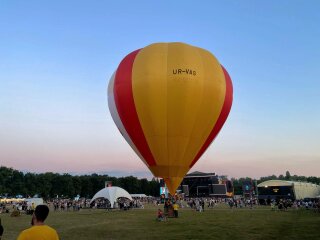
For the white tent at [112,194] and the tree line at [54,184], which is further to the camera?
the tree line at [54,184]

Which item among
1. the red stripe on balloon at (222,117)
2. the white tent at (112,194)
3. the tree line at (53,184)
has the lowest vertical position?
the white tent at (112,194)

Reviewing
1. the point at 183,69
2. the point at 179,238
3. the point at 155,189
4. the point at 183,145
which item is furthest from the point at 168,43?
the point at 155,189

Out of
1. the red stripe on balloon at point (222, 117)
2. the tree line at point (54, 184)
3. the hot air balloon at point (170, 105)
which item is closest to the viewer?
the hot air balloon at point (170, 105)

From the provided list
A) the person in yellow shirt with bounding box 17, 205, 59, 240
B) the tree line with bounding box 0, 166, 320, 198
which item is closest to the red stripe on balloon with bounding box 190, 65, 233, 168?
the person in yellow shirt with bounding box 17, 205, 59, 240

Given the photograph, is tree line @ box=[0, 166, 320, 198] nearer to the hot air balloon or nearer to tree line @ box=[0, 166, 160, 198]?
tree line @ box=[0, 166, 160, 198]

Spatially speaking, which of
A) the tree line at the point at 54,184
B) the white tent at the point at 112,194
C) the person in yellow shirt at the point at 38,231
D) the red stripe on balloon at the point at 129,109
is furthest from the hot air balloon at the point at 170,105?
the tree line at the point at 54,184

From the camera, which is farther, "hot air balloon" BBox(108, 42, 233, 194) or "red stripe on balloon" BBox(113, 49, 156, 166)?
"red stripe on balloon" BBox(113, 49, 156, 166)

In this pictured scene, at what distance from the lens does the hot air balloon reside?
61.8 feet

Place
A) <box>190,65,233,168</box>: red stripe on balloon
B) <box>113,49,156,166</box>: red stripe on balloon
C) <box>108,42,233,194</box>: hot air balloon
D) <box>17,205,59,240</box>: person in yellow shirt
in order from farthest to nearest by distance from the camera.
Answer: <box>190,65,233,168</box>: red stripe on balloon < <box>113,49,156,166</box>: red stripe on balloon < <box>108,42,233,194</box>: hot air balloon < <box>17,205,59,240</box>: person in yellow shirt

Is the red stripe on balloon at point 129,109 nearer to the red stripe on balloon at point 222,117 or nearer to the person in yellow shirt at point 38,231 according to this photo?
the red stripe on balloon at point 222,117

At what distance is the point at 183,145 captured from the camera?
19219mm

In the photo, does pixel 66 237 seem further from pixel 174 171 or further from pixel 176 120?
pixel 176 120

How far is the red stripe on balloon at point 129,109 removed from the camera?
764 inches

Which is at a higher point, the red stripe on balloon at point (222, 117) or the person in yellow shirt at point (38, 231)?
the red stripe on balloon at point (222, 117)
